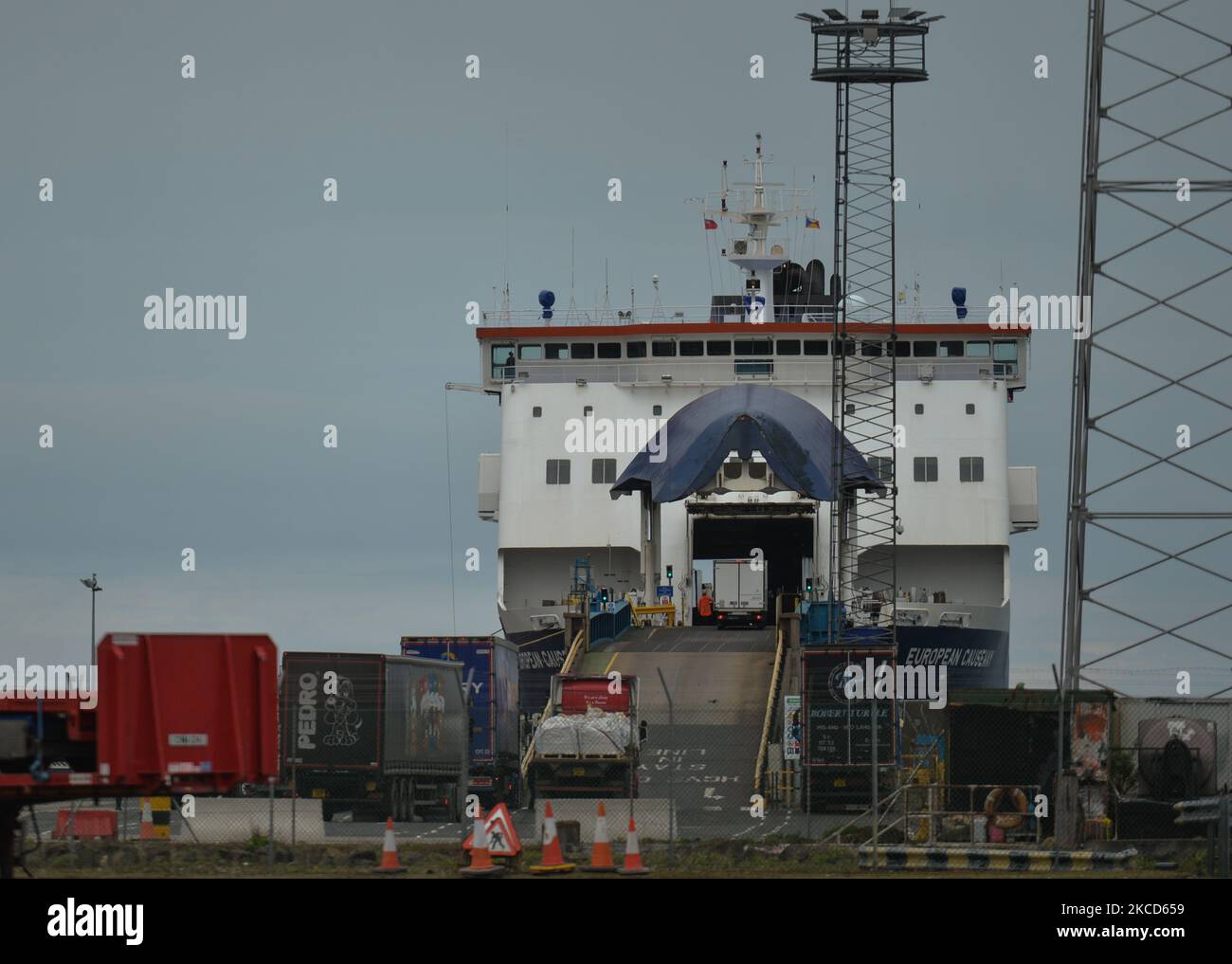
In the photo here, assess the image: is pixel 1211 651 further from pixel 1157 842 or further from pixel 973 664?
pixel 973 664

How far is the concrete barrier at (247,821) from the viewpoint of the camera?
2572cm

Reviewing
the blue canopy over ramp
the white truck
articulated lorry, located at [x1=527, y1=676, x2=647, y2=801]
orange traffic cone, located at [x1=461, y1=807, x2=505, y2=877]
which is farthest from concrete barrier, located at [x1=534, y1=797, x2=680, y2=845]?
the white truck

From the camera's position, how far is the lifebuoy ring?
2481 cm

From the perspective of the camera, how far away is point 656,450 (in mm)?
48438

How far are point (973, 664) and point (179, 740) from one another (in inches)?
1332

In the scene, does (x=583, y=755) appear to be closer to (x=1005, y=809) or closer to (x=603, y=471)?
(x=1005, y=809)

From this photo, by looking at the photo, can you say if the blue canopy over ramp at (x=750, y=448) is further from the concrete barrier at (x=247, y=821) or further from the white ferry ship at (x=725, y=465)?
the concrete barrier at (x=247, y=821)

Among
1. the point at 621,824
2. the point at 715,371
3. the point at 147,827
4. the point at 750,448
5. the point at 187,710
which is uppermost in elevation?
the point at 715,371

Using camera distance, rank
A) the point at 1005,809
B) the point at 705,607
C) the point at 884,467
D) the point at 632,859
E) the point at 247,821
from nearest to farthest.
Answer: the point at 632,859 < the point at 1005,809 < the point at 247,821 < the point at 705,607 < the point at 884,467

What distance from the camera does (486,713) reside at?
3469cm

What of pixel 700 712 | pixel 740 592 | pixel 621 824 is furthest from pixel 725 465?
pixel 621 824

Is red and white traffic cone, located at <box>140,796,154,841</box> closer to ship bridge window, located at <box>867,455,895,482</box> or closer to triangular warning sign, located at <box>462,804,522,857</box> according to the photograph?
triangular warning sign, located at <box>462,804,522,857</box>

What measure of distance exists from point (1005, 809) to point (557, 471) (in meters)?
27.6
